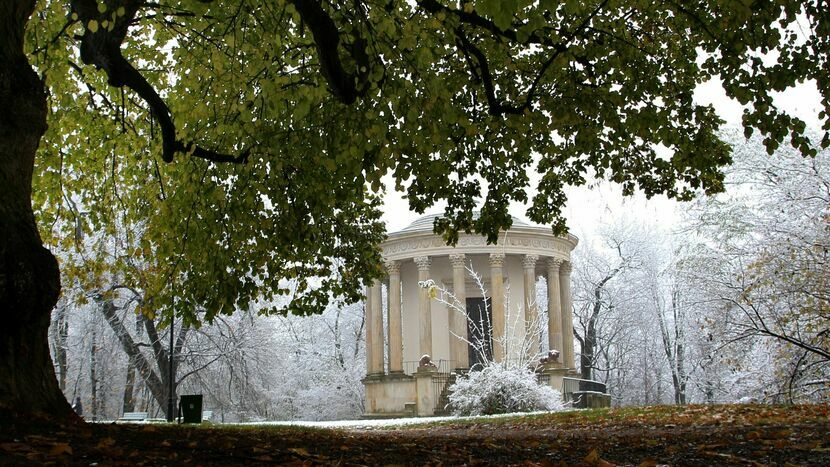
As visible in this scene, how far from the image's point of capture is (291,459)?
5.24m

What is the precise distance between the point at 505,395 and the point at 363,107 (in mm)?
14488

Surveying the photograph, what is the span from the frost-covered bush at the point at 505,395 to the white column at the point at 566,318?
8870mm

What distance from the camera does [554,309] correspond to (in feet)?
96.6

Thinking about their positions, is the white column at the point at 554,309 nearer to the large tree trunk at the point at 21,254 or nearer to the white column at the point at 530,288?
the white column at the point at 530,288

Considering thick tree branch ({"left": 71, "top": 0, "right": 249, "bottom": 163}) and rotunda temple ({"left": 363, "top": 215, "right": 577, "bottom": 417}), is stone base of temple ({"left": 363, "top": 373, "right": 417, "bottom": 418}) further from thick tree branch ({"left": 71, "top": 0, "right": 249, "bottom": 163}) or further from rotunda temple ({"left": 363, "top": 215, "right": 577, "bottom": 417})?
thick tree branch ({"left": 71, "top": 0, "right": 249, "bottom": 163})

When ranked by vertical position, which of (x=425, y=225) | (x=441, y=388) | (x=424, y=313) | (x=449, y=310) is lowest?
(x=441, y=388)

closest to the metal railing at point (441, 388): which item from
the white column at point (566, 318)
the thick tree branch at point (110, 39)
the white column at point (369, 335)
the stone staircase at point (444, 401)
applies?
the stone staircase at point (444, 401)

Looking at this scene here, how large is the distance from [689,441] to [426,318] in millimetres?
20471

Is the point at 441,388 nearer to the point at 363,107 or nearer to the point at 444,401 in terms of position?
the point at 444,401

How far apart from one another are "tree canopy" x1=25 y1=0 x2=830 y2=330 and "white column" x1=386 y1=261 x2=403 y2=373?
48.0 ft

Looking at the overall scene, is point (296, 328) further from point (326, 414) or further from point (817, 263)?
point (817, 263)

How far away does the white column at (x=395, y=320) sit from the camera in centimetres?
2789

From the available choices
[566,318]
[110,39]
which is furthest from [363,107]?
[566,318]

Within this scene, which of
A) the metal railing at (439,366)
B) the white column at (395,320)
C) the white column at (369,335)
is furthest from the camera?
the white column at (369,335)
